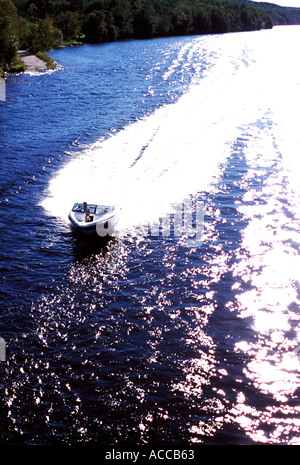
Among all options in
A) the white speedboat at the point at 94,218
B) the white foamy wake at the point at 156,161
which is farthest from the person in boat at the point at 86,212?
the white foamy wake at the point at 156,161

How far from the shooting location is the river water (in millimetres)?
25656

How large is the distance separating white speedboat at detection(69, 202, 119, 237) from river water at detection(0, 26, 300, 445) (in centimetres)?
143

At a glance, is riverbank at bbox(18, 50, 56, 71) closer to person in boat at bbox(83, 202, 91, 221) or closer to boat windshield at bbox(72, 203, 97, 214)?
boat windshield at bbox(72, 203, 97, 214)

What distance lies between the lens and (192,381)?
1091 inches

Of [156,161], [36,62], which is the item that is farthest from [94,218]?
[36,62]

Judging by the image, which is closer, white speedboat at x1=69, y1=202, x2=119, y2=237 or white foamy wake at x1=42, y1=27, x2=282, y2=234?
white speedboat at x1=69, y1=202, x2=119, y2=237

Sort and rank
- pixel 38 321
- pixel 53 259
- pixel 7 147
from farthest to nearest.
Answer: pixel 7 147 → pixel 53 259 → pixel 38 321

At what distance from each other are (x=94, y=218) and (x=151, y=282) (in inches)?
384

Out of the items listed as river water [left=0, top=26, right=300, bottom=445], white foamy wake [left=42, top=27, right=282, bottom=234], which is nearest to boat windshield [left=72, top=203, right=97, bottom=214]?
river water [left=0, top=26, right=300, bottom=445]

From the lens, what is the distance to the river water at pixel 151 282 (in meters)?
25.7

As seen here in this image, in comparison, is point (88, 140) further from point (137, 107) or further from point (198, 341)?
point (198, 341)

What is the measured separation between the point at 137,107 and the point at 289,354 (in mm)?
65932

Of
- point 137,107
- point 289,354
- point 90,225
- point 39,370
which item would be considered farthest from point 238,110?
point 39,370

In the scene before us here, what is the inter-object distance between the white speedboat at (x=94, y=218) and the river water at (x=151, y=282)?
143 cm
